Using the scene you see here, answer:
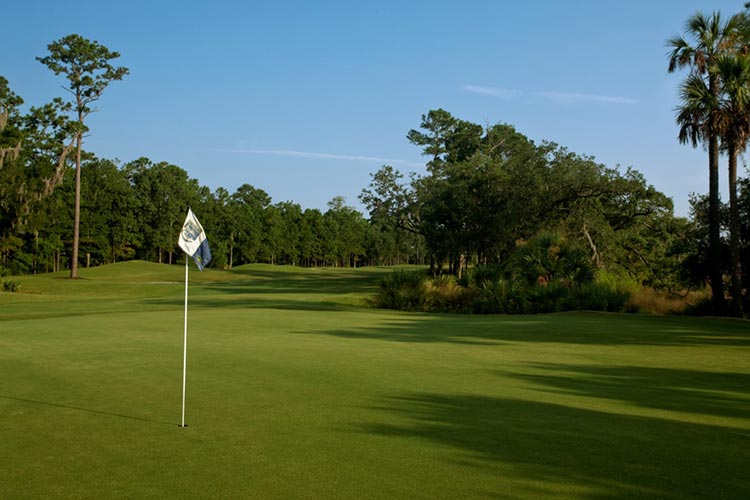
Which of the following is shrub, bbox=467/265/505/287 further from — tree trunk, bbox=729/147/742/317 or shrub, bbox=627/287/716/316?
tree trunk, bbox=729/147/742/317

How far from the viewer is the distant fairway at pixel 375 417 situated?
5.19m

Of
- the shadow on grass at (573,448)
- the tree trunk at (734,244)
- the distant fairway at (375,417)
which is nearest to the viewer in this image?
the shadow on grass at (573,448)

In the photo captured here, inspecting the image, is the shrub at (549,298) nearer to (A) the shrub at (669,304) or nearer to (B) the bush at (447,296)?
(A) the shrub at (669,304)

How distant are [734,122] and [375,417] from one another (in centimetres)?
2272

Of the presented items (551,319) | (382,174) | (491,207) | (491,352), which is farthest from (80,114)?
(491,352)

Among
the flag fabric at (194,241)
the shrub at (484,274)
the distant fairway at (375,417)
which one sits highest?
the flag fabric at (194,241)

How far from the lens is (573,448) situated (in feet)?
20.1

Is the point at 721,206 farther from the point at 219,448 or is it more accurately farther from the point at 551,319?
the point at 219,448

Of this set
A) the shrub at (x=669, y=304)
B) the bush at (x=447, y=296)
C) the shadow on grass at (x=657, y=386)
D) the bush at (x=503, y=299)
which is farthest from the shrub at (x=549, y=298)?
the shadow on grass at (x=657, y=386)

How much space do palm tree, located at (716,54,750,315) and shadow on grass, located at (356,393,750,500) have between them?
19.0 meters

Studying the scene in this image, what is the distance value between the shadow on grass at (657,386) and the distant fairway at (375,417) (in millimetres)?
49

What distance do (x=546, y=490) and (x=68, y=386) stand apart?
765 centimetres

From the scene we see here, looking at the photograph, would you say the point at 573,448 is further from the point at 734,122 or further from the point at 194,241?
the point at 734,122

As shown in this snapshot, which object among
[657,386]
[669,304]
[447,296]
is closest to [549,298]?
[669,304]
